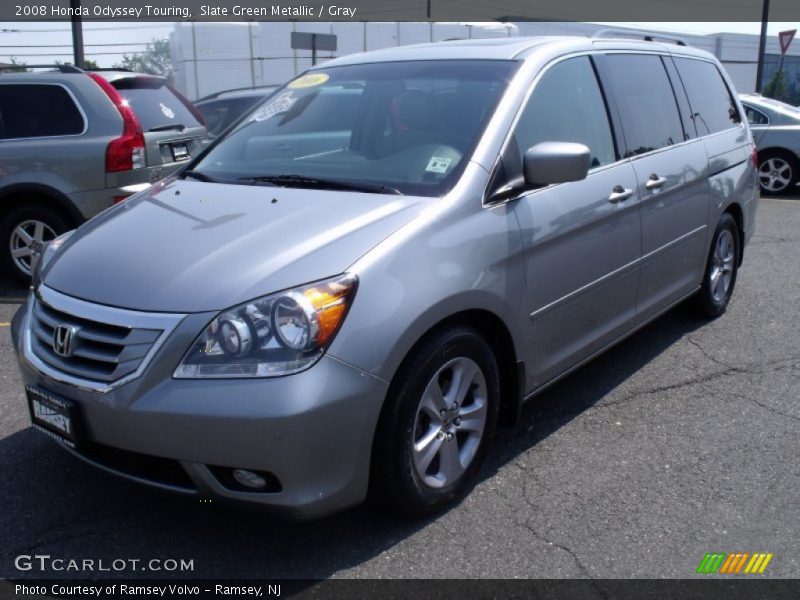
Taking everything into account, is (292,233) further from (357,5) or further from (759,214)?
(357,5)

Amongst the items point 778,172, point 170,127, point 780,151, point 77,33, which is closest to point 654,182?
point 170,127

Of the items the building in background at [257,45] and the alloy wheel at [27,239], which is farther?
the building in background at [257,45]

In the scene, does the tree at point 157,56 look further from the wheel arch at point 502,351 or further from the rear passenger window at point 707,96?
the wheel arch at point 502,351

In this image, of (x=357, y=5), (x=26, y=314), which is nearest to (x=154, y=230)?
(x=26, y=314)

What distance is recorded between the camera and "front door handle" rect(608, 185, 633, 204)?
4.12m

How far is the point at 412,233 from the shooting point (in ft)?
10.1

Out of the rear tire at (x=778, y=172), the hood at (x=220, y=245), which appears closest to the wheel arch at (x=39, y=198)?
the hood at (x=220, y=245)

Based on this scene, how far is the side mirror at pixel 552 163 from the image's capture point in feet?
11.4

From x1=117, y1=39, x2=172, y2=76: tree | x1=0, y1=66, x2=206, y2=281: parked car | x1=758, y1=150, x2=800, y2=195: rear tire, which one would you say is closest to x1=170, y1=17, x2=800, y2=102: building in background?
x1=117, y1=39, x2=172, y2=76: tree

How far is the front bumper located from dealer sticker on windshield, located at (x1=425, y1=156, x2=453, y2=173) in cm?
105

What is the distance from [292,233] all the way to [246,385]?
66cm

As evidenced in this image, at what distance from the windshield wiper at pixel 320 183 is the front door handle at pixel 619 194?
49.2 inches

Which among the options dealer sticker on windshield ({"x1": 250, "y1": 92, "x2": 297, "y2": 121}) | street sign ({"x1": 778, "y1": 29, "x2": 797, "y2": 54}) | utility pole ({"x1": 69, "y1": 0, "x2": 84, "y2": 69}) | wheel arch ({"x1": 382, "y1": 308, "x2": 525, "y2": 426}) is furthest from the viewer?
street sign ({"x1": 778, "y1": 29, "x2": 797, "y2": 54})

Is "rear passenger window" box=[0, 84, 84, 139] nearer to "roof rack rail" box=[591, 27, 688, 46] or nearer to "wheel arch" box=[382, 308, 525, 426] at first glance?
"roof rack rail" box=[591, 27, 688, 46]
